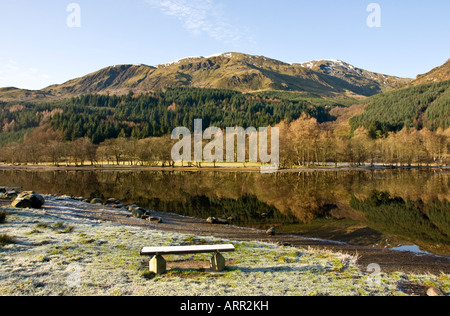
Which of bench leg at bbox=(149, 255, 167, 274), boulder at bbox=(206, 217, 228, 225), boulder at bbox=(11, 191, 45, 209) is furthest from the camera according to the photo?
boulder at bbox=(206, 217, 228, 225)

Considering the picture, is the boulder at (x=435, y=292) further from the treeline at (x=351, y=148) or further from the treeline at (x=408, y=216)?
the treeline at (x=351, y=148)

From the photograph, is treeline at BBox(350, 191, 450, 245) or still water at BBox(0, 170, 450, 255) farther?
treeline at BBox(350, 191, 450, 245)

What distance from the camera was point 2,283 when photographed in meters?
7.69

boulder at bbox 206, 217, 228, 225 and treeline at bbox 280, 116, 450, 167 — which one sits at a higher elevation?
treeline at bbox 280, 116, 450, 167

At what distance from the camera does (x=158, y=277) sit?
903cm

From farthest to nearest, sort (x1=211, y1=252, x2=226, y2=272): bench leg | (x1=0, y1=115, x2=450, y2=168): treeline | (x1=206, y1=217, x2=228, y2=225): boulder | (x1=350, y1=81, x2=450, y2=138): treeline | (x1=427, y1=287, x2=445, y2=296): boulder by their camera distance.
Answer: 1. (x1=350, y1=81, x2=450, y2=138): treeline
2. (x1=0, y1=115, x2=450, y2=168): treeline
3. (x1=206, y1=217, x2=228, y2=225): boulder
4. (x1=211, y1=252, x2=226, y2=272): bench leg
5. (x1=427, y1=287, x2=445, y2=296): boulder

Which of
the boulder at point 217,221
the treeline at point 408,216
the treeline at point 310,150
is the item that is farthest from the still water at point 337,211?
the treeline at point 310,150

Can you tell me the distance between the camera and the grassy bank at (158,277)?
8000 millimetres

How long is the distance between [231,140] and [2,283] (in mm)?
96112

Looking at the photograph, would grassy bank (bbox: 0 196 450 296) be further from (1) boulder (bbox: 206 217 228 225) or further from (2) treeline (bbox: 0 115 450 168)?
(2) treeline (bbox: 0 115 450 168)

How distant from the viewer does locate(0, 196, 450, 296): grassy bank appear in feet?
26.2

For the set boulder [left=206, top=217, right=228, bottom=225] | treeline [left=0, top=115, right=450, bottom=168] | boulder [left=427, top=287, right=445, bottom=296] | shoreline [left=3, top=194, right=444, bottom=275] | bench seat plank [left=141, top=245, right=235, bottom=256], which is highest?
treeline [left=0, top=115, right=450, bottom=168]

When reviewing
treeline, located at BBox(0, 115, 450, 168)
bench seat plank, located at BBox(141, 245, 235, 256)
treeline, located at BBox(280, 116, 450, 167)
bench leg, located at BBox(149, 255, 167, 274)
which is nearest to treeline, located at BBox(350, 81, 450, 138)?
treeline, located at BBox(280, 116, 450, 167)
